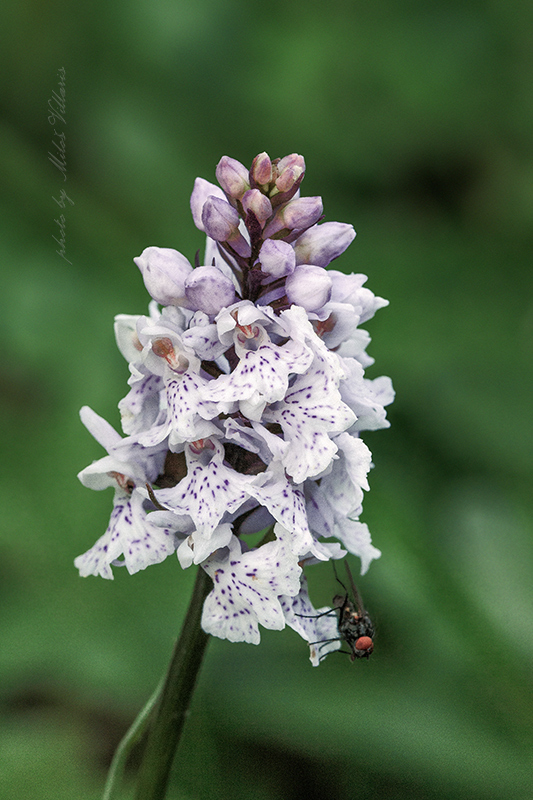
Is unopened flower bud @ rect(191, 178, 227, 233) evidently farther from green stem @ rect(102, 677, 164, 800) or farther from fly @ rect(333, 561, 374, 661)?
green stem @ rect(102, 677, 164, 800)

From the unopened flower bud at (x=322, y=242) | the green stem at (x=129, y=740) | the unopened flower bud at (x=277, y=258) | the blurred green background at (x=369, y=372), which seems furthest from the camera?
the blurred green background at (x=369, y=372)

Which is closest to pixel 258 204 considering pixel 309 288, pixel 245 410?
pixel 309 288

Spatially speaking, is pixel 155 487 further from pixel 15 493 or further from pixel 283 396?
pixel 15 493

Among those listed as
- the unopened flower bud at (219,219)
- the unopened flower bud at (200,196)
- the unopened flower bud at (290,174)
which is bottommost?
the unopened flower bud at (219,219)

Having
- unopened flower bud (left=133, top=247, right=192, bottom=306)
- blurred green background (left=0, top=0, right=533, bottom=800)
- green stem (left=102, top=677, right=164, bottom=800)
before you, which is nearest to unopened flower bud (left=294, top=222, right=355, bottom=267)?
unopened flower bud (left=133, top=247, right=192, bottom=306)

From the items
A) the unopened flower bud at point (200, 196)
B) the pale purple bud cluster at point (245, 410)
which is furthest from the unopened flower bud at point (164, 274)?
the unopened flower bud at point (200, 196)

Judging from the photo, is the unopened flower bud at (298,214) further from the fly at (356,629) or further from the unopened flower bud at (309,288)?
the fly at (356,629)

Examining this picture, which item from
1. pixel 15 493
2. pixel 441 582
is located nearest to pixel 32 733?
pixel 15 493
